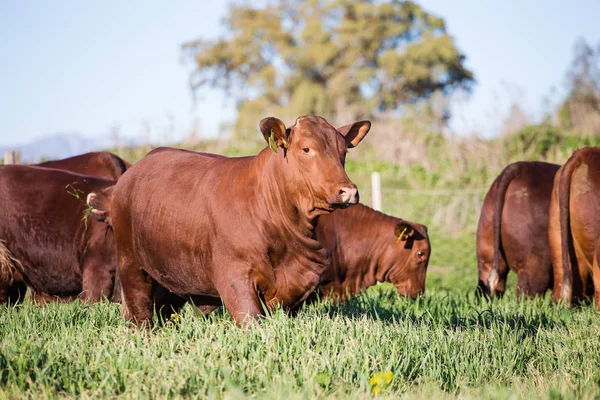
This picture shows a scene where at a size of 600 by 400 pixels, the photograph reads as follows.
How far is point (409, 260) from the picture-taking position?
9.05 m

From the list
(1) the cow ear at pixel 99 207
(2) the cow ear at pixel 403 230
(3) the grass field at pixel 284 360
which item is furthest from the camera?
(2) the cow ear at pixel 403 230

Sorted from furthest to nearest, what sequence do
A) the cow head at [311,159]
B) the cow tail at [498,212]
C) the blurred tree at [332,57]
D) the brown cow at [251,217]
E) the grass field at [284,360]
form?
the blurred tree at [332,57]
the cow tail at [498,212]
the brown cow at [251,217]
the cow head at [311,159]
the grass field at [284,360]

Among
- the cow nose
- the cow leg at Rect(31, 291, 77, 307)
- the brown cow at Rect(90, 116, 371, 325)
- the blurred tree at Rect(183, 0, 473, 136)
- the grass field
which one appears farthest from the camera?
the blurred tree at Rect(183, 0, 473, 136)

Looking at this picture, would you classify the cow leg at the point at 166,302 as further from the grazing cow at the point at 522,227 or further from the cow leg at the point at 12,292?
the grazing cow at the point at 522,227

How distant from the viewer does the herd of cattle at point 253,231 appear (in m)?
5.00

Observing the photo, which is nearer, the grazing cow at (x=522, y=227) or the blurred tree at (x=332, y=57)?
the grazing cow at (x=522, y=227)

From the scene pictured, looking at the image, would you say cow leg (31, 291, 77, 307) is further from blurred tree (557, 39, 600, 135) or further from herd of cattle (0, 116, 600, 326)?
blurred tree (557, 39, 600, 135)

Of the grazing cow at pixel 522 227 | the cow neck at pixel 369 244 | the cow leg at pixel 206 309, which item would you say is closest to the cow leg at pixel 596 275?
the grazing cow at pixel 522 227

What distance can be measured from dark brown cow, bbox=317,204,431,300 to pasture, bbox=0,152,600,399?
109 inches

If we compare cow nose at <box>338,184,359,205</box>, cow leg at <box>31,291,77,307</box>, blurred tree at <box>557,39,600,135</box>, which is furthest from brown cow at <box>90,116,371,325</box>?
blurred tree at <box>557,39,600,135</box>

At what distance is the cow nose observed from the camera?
4.58 meters

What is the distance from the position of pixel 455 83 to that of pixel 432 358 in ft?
116

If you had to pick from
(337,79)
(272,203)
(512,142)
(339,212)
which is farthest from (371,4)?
(272,203)

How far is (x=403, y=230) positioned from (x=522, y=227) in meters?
1.41
